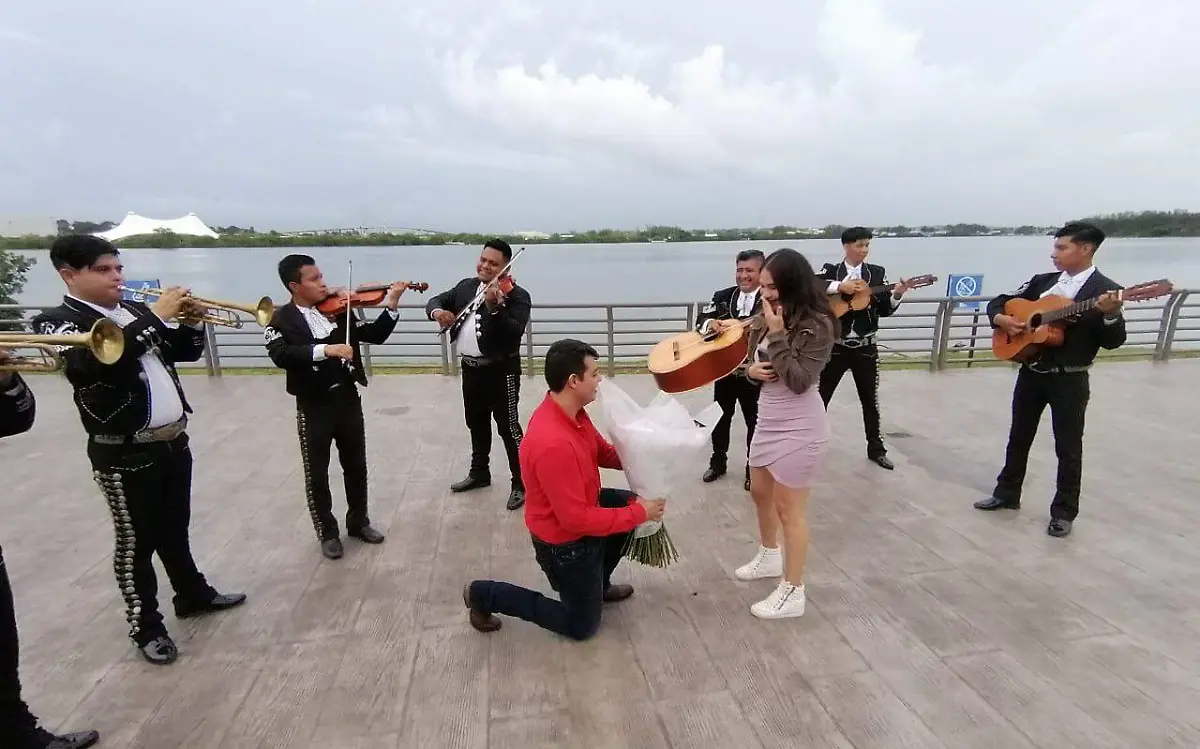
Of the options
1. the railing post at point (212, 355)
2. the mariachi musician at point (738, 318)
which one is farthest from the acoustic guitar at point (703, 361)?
the railing post at point (212, 355)

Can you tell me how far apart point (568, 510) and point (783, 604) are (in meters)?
1.14

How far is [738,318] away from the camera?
3775 millimetres

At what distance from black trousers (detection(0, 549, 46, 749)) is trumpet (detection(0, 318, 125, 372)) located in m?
0.63

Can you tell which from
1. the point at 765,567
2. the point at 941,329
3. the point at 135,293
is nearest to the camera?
the point at 135,293

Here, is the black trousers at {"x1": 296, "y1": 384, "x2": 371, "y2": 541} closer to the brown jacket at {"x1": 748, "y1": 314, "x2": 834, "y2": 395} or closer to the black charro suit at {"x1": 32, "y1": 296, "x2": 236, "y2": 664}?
the black charro suit at {"x1": 32, "y1": 296, "x2": 236, "y2": 664}

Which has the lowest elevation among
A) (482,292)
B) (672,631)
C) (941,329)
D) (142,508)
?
(672,631)

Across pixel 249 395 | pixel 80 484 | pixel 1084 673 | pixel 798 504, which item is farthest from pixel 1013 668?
pixel 249 395

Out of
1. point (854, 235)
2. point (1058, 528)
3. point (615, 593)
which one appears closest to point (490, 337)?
point (615, 593)

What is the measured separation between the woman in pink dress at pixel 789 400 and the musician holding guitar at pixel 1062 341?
67.4 inches

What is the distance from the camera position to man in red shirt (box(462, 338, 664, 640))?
7.50ft

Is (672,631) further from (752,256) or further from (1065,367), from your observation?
(1065,367)

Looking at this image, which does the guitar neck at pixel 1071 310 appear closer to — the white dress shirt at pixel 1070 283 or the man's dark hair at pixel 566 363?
the white dress shirt at pixel 1070 283

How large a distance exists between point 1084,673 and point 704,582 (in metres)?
1.49

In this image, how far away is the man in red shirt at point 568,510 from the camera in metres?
2.29
